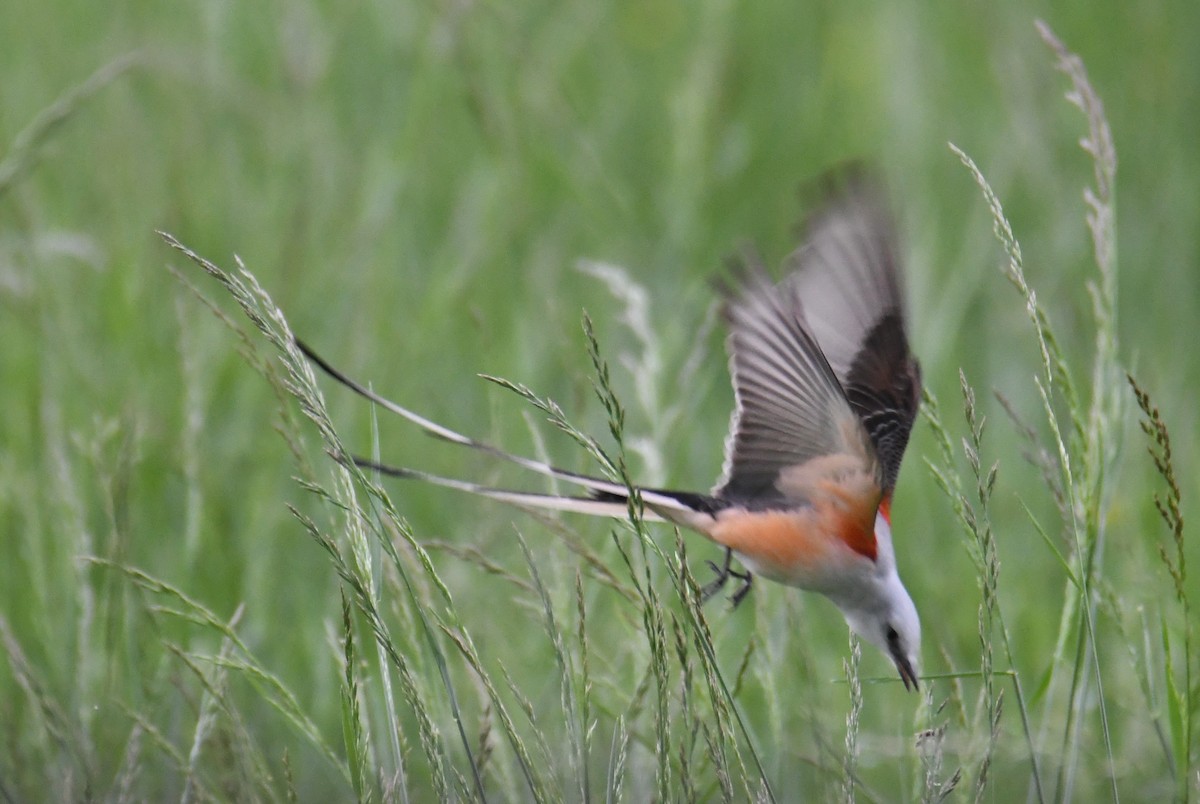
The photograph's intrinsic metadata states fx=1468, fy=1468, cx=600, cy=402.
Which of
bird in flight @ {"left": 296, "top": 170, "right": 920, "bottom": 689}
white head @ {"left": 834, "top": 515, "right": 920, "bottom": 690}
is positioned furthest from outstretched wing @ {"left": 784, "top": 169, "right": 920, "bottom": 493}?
white head @ {"left": 834, "top": 515, "right": 920, "bottom": 690}

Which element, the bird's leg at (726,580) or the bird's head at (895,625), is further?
the bird's leg at (726,580)

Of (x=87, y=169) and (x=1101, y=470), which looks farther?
(x=87, y=169)

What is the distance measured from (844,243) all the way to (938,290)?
277cm

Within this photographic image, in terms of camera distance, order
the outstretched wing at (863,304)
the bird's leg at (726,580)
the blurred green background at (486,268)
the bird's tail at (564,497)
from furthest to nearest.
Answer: the blurred green background at (486,268) → the bird's leg at (726,580) → the outstretched wing at (863,304) → the bird's tail at (564,497)

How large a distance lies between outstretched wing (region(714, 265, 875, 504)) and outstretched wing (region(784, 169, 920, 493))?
0.06 m

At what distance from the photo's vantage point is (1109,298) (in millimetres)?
2203

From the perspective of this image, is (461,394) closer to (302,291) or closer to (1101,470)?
(302,291)

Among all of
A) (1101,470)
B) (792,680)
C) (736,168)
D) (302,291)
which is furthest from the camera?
(736,168)

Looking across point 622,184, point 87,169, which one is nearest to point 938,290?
point 622,184

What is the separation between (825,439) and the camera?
2207mm

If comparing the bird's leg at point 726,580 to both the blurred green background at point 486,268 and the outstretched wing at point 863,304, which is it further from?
the outstretched wing at point 863,304

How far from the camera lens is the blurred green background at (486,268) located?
115 inches

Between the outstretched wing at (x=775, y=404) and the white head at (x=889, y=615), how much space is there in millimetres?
172

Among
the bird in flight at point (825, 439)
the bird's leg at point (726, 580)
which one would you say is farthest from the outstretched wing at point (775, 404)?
the bird's leg at point (726, 580)
